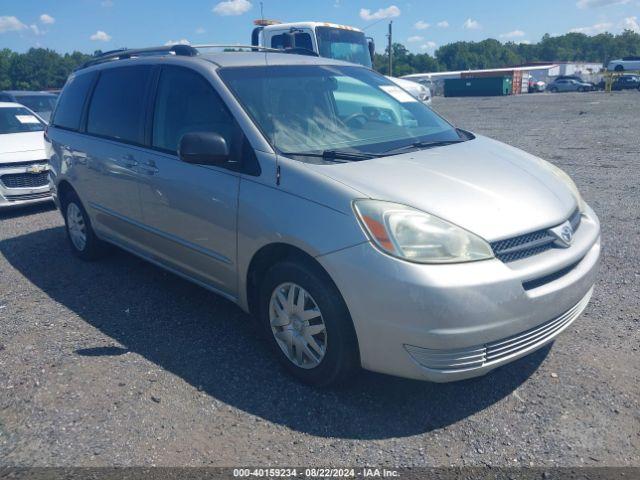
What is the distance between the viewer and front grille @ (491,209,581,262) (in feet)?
9.38

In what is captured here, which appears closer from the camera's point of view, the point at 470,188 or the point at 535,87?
the point at 470,188

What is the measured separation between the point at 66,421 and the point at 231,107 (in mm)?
2080

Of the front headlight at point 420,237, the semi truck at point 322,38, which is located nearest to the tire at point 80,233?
the front headlight at point 420,237

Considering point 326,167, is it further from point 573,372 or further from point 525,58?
point 525,58

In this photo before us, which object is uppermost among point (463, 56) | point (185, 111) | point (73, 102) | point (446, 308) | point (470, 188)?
point (463, 56)

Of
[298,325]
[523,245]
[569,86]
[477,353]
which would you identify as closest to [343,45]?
[298,325]

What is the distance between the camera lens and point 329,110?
4012 millimetres

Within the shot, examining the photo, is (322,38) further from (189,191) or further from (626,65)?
(626,65)

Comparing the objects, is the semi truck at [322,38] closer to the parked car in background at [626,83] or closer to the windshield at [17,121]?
the windshield at [17,121]

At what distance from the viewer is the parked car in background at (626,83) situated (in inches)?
1825

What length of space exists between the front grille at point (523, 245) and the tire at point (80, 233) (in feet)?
13.4

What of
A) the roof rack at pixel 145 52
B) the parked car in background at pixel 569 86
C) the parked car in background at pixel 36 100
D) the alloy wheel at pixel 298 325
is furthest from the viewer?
the parked car in background at pixel 569 86

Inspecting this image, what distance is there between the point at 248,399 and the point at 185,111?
6.83 feet

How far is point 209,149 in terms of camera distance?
3.46 meters
